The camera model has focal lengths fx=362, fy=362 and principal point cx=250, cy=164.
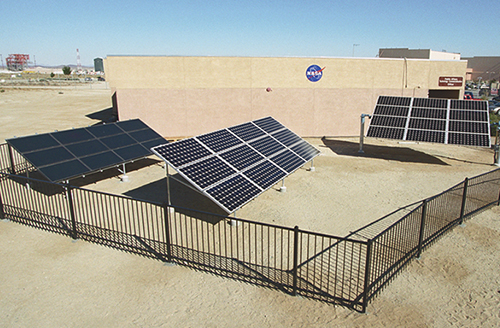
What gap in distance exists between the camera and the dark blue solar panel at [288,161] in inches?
556

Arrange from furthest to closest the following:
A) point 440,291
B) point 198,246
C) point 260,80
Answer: point 260,80 < point 198,246 < point 440,291

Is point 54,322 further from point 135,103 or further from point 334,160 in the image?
point 135,103

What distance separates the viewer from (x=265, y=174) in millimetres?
12695

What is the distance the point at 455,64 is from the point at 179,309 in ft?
86.9

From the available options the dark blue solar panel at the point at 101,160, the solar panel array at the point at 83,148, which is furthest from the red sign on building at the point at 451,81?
the dark blue solar panel at the point at 101,160

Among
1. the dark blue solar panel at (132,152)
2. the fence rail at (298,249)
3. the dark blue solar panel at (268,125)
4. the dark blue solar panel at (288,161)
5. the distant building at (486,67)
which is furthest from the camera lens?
the distant building at (486,67)

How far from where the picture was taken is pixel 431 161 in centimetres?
1970

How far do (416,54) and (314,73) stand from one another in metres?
14.5

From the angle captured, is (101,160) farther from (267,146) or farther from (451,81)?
(451,81)

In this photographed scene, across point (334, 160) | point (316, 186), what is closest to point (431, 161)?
point (334, 160)

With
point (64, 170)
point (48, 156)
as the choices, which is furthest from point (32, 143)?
point (64, 170)

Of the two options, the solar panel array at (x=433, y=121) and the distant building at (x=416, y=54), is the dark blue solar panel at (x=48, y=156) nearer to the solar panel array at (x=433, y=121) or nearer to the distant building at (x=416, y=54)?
the solar panel array at (x=433, y=121)

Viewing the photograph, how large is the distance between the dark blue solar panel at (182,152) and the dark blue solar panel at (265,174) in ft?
5.40

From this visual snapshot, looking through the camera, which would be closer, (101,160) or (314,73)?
(101,160)
